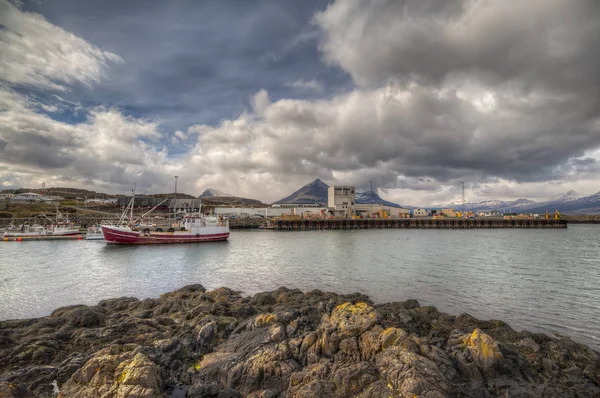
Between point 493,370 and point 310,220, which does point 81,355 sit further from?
point 310,220

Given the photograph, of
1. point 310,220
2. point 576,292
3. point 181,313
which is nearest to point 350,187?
point 310,220

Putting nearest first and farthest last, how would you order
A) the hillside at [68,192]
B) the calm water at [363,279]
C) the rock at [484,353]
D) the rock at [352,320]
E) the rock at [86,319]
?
the rock at [484,353] < the rock at [352,320] < the rock at [86,319] < the calm water at [363,279] < the hillside at [68,192]

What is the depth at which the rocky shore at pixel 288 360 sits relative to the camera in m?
6.67

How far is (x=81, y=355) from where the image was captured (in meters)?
8.18

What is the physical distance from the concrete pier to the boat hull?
3648cm

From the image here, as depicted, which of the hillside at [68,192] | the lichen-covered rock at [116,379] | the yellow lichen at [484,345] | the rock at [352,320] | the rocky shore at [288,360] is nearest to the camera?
the lichen-covered rock at [116,379]

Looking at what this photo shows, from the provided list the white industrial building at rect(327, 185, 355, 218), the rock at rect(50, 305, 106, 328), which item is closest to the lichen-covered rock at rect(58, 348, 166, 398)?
the rock at rect(50, 305, 106, 328)

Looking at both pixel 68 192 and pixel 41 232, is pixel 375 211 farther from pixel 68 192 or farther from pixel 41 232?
pixel 68 192

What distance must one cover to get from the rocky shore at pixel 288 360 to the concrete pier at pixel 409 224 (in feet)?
263

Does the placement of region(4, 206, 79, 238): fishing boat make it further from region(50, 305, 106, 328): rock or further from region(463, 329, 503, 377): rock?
region(463, 329, 503, 377): rock

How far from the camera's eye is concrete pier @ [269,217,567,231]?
305 ft

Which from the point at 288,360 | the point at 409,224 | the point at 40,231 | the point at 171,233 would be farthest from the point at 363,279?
the point at 409,224

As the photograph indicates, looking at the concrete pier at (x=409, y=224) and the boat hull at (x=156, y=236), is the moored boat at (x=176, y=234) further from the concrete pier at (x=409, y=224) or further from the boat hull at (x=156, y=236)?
the concrete pier at (x=409, y=224)

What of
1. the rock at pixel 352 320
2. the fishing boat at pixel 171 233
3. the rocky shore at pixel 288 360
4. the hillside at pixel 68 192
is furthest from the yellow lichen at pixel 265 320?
the hillside at pixel 68 192
